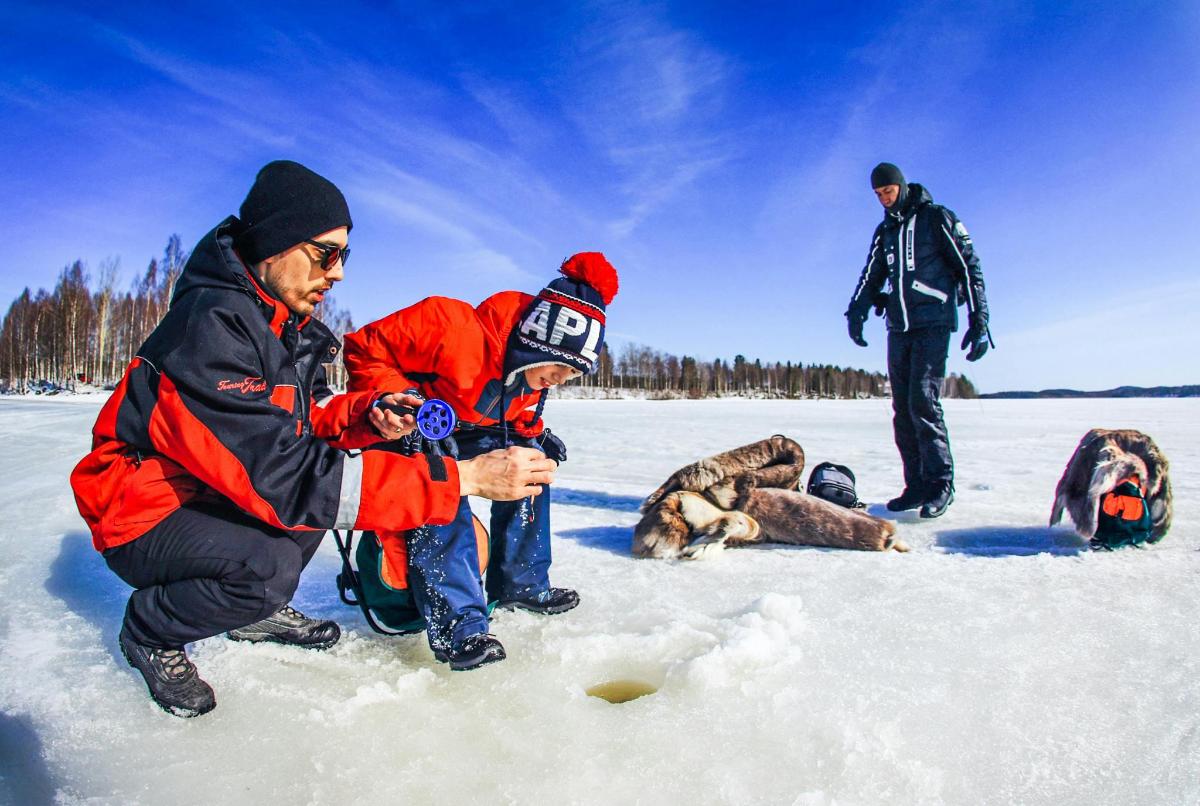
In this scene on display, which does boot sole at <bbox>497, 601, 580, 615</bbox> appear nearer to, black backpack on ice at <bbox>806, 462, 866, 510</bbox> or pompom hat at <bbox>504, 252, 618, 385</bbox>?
pompom hat at <bbox>504, 252, 618, 385</bbox>

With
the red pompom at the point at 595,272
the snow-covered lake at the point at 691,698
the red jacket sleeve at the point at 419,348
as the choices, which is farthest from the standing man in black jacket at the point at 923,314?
the red jacket sleeve at the point at 419,348

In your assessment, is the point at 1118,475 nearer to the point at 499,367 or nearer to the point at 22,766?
the point at 499,367

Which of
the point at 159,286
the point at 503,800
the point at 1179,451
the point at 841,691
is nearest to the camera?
the point at 503,800

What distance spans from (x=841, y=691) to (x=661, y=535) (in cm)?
145

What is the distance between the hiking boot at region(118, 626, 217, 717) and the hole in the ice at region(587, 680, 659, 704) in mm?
946

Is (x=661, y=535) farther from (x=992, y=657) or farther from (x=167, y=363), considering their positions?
(x=167, y=363)

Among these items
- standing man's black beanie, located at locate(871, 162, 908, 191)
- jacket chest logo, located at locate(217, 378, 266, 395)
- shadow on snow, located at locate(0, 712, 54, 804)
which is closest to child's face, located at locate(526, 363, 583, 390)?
jacket chest logo, located at locate(217, 378, 266, 395)

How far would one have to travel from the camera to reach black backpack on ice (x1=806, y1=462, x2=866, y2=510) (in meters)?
3.62

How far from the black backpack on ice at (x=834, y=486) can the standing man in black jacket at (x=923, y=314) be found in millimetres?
368

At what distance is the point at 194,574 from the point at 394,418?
0.61 metres

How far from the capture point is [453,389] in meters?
2.18

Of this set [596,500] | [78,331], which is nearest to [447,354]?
[596,500]

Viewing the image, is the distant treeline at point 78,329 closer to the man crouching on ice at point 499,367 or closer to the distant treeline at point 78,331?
the distant treeline at point 78,331

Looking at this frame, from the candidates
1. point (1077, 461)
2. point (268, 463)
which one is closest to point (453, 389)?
point (268, 463)
